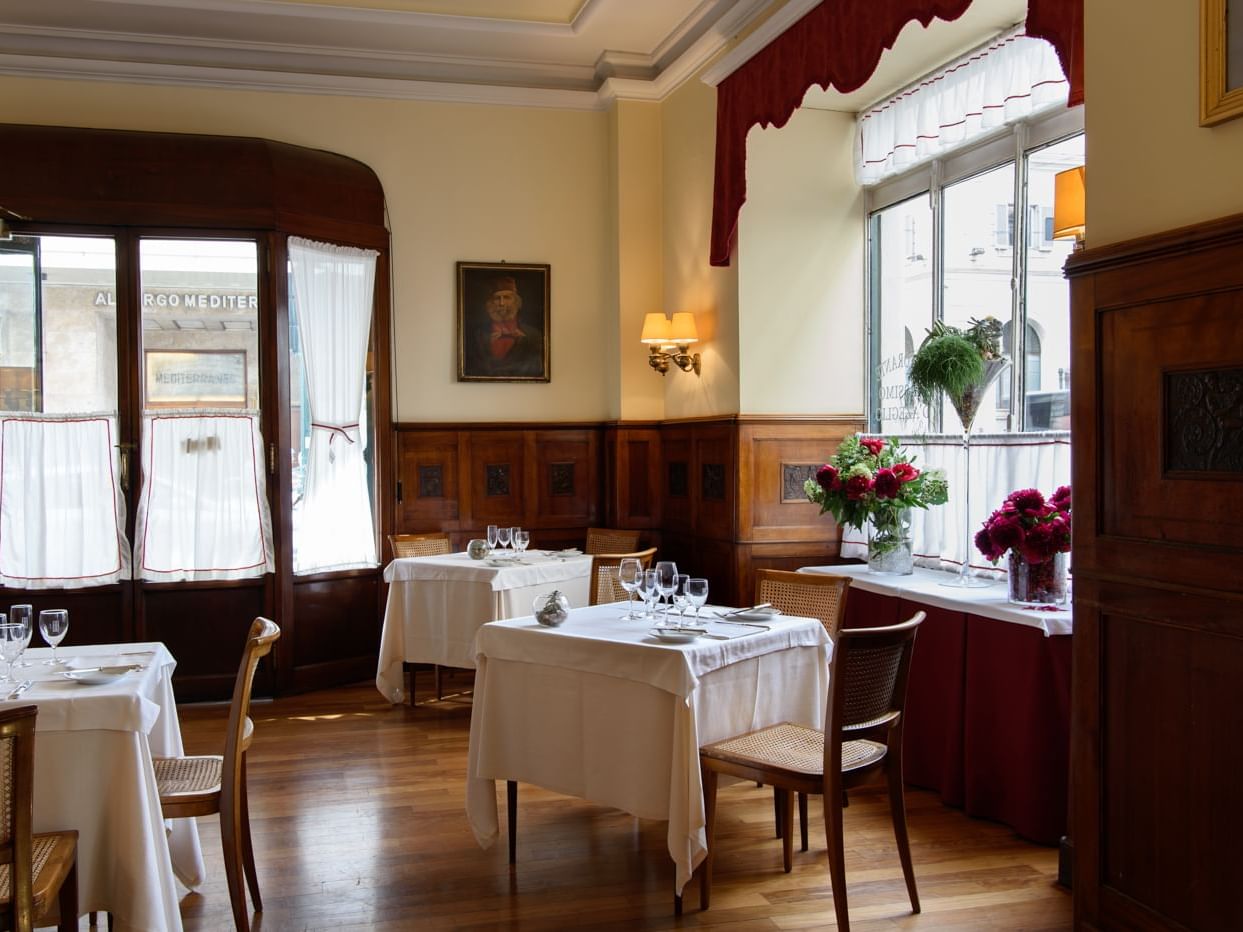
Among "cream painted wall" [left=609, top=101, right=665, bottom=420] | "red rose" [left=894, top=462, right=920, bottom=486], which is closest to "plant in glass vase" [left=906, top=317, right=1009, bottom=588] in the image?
"red rose" [left=894, top=462, right=920, bottom=486]

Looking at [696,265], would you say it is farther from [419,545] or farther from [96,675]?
[96,675]

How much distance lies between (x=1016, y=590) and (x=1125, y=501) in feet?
5.50

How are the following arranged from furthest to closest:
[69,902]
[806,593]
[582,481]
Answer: [582,481]
[806,593]
[69,902]

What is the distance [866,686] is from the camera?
3.27m

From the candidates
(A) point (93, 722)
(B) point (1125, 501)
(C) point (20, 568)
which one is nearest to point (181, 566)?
(C) point (20, 568)

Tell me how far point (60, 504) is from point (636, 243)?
149 inches

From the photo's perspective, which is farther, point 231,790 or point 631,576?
point 631,576

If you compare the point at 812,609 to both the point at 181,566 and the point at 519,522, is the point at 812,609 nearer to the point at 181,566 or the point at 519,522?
the point at 519,522

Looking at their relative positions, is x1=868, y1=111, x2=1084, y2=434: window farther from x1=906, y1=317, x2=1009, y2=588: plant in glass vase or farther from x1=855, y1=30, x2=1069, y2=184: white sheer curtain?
x1=906, y1=317, x2=1009, y2=588: plant in glass vase

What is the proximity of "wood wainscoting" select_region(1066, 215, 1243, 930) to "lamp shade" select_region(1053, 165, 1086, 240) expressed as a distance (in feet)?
5.02

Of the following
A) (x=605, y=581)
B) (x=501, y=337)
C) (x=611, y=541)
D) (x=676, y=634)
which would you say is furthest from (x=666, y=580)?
(x=501, y=337)

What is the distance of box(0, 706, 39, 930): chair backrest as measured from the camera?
2.32 m

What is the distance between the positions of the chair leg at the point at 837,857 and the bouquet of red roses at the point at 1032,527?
1.40m

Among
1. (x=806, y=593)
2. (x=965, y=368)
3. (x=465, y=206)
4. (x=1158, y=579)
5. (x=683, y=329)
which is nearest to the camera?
(x=1158, y=579)
